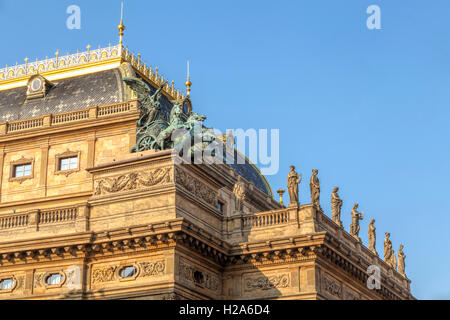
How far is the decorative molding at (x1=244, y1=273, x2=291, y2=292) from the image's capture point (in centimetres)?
4506

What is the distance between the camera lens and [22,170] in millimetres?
55188

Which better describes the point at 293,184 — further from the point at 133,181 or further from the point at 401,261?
the point at 401,261

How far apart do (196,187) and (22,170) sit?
13.9 m

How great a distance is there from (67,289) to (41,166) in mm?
12743

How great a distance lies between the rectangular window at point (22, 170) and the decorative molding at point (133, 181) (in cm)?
1029

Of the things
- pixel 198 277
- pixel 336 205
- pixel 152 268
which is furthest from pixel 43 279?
pixel 336 205

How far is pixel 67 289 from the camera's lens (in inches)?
1713

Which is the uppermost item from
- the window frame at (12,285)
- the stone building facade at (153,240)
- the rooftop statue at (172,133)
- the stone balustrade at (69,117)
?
the stone balustrade at (69,117)

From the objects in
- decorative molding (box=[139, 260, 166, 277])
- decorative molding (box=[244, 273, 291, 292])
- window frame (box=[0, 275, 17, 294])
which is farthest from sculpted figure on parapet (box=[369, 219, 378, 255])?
window frame (box=[0, 275, 17, 294])

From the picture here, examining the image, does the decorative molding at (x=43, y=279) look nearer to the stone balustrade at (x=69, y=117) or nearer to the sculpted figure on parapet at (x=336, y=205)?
the stone balustrade at (x=69, y=117)

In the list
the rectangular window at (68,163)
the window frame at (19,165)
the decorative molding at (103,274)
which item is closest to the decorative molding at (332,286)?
the decorative molding at (103,274)

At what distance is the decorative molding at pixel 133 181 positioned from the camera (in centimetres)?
4453
